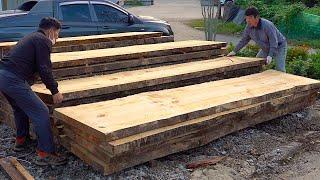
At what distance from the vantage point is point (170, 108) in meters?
5.34

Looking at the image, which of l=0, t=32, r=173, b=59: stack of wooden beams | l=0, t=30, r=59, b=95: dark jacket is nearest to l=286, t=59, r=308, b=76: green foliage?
l=0, t=32, r=173, b=59: stack of wooden beams

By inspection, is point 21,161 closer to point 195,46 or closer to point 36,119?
point 36,119

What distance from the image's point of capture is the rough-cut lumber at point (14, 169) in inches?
194

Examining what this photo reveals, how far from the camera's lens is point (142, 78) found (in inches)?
248

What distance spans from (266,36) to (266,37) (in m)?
0.03

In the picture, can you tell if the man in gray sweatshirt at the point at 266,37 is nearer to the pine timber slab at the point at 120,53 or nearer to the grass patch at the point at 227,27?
the pine timber slab at the point at 120,53

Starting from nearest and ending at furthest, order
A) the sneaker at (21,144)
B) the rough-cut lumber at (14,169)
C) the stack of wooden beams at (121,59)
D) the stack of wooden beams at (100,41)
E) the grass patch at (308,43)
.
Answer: the rough-cut lumber at (14,169) < the sneaker at (21,144) < the stack of wooden beams at (121,59) < the stack of wooden beams at (100,41) < the grass patch at (308,43)

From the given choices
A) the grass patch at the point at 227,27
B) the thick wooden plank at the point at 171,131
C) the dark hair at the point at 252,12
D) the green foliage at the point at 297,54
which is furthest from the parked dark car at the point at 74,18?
the grass patch at the point at 227,27

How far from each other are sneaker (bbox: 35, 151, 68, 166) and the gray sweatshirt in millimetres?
4287

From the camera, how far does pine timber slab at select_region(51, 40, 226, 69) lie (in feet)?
20.9

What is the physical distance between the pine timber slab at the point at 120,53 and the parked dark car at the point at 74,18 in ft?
10.3

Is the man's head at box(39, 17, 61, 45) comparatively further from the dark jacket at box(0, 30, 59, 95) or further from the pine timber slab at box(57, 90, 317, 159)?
the pine timber slab at box(57, 90, 317, 159)

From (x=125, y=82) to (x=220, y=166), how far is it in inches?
64.7

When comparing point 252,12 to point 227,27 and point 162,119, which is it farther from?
point 227,27
